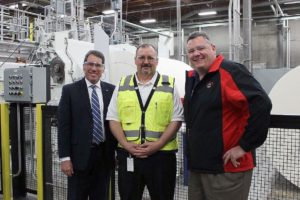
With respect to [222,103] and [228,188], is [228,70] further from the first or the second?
[228,188]

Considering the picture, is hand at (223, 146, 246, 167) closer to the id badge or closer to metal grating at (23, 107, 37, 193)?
the id badge

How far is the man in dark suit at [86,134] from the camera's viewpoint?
272cm

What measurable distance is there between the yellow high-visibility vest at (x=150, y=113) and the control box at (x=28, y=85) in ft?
5.33

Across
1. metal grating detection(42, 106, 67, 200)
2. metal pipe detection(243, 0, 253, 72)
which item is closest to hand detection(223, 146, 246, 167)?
metal grating detection(42, 106, 67, 200)

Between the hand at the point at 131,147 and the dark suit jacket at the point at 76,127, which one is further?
the dark suit jacket at the point at 76,127

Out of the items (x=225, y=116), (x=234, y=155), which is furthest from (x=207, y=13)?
(x=234, y=155)

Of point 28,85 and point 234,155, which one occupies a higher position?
point 28,85

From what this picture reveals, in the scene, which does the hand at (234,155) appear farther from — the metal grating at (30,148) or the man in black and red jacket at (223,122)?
the metal grating at (30,148)

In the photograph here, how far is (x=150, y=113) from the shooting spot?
8.07ft

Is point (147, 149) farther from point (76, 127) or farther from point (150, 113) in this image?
point (76, 127)

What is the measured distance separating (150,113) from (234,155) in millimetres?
701

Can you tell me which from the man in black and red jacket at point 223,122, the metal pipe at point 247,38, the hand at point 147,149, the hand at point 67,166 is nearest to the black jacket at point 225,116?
the man in black and red jacket at point 223,122

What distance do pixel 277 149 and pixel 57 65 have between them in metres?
4.88

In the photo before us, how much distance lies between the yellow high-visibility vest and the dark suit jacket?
1.12ft
